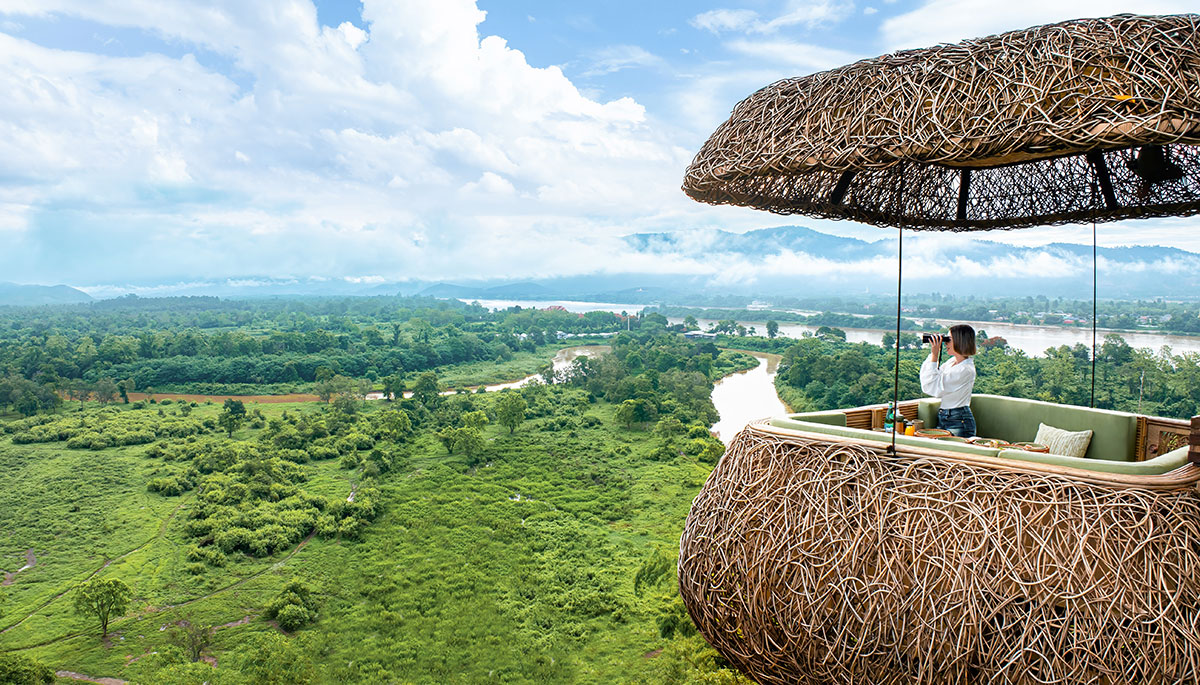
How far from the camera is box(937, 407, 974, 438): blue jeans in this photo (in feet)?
18.2

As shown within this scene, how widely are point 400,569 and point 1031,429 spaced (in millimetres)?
15392

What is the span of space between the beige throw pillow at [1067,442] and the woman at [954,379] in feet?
1.80

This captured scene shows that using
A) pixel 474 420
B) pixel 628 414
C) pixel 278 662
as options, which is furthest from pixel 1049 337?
pixel 278 662

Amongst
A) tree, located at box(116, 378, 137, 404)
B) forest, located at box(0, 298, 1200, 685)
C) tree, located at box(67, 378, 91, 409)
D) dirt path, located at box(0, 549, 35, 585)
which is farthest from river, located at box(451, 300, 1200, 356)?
tree, located at box(67, 378, 91, 409)

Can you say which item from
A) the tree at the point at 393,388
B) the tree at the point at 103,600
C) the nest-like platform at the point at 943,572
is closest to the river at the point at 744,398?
the tree at the point at 393,388

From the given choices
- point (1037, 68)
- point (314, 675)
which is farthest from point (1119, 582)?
point (314, 675)

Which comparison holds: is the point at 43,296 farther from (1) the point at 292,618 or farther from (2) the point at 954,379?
(2) the point at 954,379

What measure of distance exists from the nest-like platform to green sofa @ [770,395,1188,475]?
151 millimetres

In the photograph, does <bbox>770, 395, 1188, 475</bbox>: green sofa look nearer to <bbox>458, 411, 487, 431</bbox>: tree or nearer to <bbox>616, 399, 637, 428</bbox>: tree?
<bbox>458, 411, 487, 431</bbox>: tree

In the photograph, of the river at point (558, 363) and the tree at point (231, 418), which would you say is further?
the river at point (558, 363)

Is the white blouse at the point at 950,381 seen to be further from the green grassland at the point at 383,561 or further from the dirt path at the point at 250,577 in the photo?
the dirt path at the point at 250,577

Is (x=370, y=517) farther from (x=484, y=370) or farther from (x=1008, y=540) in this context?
(x=484, y=370)

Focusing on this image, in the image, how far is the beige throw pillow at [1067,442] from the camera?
4941 mm

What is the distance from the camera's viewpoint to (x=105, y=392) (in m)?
36.2
